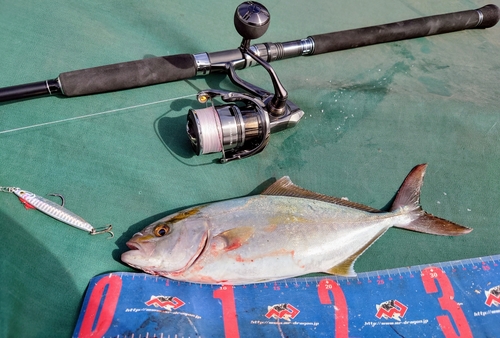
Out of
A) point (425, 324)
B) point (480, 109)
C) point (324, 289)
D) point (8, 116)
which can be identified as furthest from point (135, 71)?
point (480, 109)

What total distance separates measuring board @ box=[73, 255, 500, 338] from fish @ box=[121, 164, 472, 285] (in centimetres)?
9

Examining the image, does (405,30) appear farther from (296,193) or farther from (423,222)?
(296,193)

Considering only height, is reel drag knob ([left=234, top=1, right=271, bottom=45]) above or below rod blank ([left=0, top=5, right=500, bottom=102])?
below

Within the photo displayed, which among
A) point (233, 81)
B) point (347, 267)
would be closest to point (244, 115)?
point (233, 81)

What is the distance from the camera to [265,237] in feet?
7.21

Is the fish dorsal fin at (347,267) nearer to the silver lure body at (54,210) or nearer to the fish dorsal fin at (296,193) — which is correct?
the fish dorsal fin at (296,193)

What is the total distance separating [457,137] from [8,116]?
322 centimetres

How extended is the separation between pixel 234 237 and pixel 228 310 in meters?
0.39

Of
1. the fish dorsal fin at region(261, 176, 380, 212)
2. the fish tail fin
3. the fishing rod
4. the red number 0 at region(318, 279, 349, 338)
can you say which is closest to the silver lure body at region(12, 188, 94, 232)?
the fishing rod

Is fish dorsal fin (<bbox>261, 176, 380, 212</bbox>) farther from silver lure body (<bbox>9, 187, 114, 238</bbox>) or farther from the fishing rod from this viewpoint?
silver lure body (<bbox>9, 187, 114, 238</bbox>)

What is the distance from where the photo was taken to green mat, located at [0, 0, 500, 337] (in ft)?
7.36

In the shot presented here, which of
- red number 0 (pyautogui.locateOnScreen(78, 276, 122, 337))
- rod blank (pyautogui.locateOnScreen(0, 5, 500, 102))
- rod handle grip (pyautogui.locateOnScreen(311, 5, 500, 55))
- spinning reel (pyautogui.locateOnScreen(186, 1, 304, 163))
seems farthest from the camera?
rod handle grip (pyautogui.locateOnScreen(311, 5, 500, 55))

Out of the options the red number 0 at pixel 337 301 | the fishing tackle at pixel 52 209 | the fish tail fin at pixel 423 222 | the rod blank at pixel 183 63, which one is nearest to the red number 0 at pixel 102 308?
the fishing tackle at pixel 52 209

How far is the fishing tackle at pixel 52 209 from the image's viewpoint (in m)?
2.26
